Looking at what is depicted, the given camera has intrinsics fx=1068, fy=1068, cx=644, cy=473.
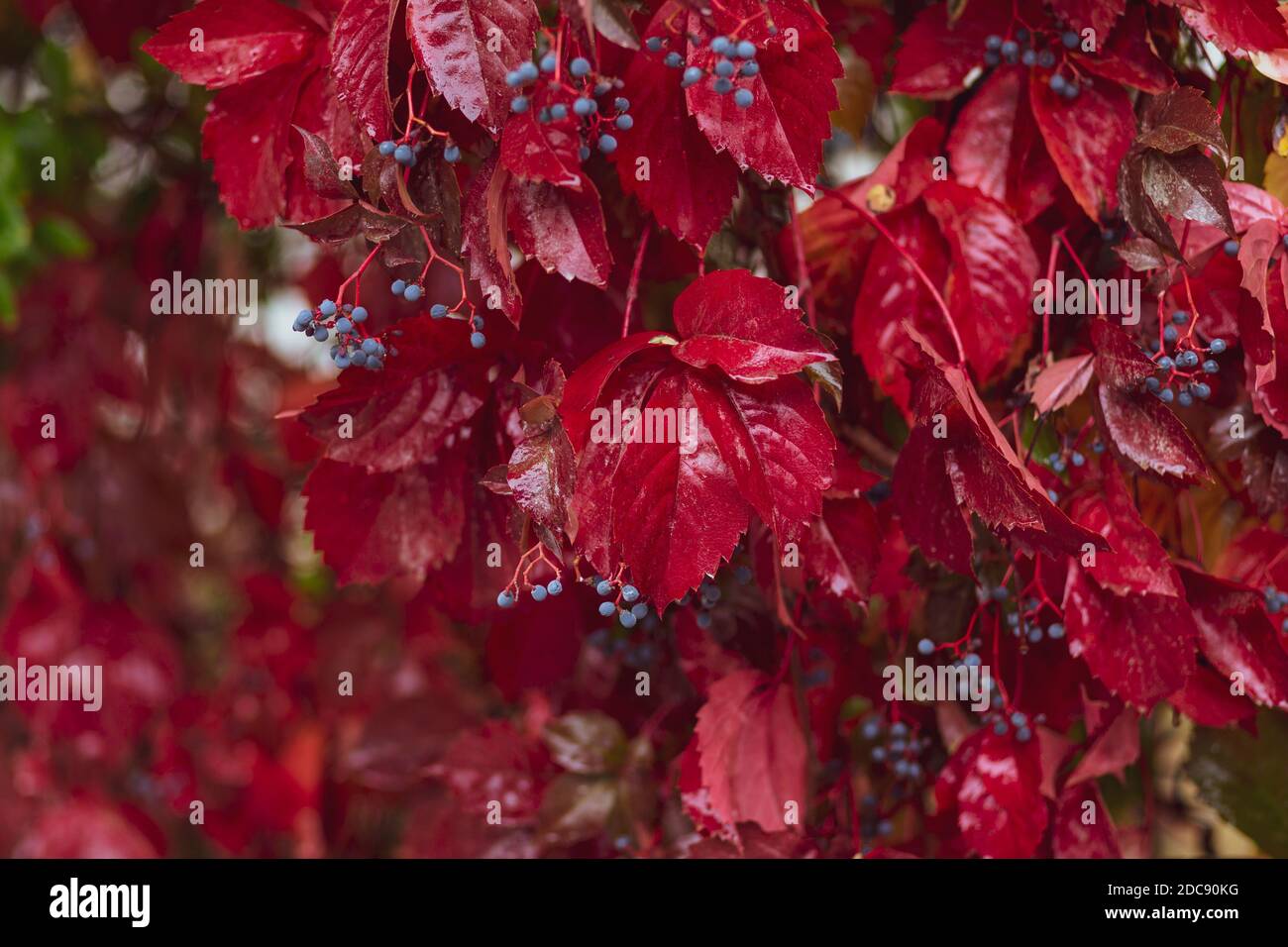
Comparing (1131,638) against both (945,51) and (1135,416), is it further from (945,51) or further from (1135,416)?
(945,51)

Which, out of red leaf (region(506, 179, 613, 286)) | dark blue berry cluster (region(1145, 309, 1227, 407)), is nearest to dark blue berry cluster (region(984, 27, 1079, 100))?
dark blue berry cluster (region(1145, 309, 1227, 407))

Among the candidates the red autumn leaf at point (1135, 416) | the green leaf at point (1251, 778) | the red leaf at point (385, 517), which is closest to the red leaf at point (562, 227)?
the red leaf at point (385, 517)

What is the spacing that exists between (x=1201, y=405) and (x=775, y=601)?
0.87 ft

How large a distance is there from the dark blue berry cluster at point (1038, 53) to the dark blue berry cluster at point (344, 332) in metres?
0.36

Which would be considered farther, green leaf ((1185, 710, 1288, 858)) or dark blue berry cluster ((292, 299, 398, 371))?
green leaf ((1185, 710, 1288, 858))

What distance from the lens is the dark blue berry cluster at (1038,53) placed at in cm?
55

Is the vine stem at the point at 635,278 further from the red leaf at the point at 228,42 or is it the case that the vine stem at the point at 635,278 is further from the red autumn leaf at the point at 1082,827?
the red autumn leaf at the point at 1082,827

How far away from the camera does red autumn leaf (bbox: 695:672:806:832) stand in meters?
0.58

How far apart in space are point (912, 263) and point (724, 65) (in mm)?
157

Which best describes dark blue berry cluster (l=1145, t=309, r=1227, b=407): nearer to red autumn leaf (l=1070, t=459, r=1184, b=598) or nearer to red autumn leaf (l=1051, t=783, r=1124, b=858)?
Result: red autumn leaf (l=1070, t=459, r=1184, b=598)

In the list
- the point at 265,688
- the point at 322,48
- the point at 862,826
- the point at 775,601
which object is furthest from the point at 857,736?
the point at 265,688

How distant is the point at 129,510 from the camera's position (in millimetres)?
1085

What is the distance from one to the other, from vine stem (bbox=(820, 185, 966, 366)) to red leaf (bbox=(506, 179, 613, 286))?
139 mm

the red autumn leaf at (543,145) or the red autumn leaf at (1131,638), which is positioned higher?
the red autumn leaf at (543,145)
